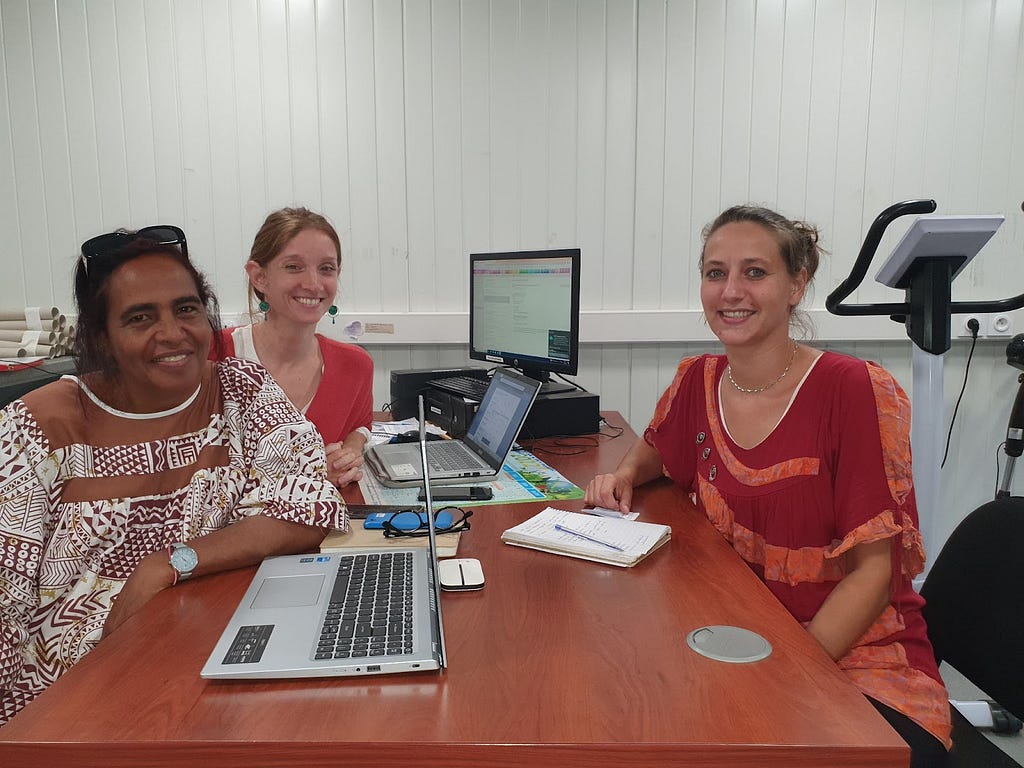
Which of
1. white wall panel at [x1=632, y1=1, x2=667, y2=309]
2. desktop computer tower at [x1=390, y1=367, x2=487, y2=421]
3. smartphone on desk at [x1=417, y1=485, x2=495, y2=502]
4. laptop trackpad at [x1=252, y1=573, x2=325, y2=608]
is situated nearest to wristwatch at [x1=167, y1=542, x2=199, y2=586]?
laptop trackpad at [x1=252, y1=573, x2=325, y2=608]

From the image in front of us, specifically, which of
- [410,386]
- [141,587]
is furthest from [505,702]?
[410,386]

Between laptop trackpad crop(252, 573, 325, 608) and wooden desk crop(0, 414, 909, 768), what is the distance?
0.19ft

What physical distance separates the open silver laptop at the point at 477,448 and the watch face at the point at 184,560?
0.56 metres

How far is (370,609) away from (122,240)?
2.38 ft

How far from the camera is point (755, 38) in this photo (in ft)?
9.03

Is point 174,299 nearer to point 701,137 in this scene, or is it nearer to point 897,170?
point 701,137

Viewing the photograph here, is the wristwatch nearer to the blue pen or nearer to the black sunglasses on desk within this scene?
the black sunglasses on desk

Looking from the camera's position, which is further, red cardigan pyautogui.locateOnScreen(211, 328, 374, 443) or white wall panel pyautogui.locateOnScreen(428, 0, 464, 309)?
white wall panel pyautogui.locateOnScreen(428, 0, 464, 309)

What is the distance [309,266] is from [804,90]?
1955 millimetres

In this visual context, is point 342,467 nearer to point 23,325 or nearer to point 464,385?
point 464,385

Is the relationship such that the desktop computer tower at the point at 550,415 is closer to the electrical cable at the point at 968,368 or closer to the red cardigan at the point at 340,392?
the red cardigan at the point at 340,392

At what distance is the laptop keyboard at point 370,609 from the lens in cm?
88

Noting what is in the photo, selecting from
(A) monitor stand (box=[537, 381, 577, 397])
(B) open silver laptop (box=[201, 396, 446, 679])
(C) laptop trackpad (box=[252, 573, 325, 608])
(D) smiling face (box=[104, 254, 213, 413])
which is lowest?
(C) laptop trackpad (box=[252, 573, 325, 608])

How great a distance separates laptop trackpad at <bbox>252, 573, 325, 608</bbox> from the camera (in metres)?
1.01
